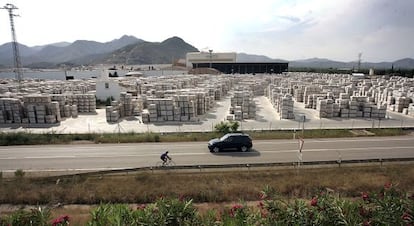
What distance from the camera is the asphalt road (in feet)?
61.3

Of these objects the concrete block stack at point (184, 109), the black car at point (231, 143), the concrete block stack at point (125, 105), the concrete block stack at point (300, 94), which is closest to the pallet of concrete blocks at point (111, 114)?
the concrete block stack at point (125, 105)

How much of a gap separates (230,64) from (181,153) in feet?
339

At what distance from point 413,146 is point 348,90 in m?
25.2

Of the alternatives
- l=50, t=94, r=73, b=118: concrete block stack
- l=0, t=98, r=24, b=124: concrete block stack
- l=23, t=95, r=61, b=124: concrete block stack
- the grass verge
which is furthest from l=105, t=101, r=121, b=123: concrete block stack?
l=0, t=98, r=24, b=124: concrete block stack

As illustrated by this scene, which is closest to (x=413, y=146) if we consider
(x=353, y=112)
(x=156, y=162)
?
(x=353, y=112)

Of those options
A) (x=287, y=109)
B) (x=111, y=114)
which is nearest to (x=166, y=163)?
(x=111, y=114)

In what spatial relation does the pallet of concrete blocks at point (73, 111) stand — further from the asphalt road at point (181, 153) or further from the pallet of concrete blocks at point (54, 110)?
the asphalt road at point (181, 153)

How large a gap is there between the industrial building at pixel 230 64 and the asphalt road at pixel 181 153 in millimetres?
96336

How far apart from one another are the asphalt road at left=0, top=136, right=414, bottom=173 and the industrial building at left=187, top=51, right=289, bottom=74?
96.3 metres

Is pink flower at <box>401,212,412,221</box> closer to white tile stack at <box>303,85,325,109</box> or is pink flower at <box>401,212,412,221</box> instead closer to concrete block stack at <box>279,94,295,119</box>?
concrete block stack at <box>279,94,295,119</box>

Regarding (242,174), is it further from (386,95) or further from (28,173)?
(386,95)

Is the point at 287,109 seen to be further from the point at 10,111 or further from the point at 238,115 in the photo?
the point at 10,111

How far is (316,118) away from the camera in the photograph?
3275cm

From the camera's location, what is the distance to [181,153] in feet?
66.6
